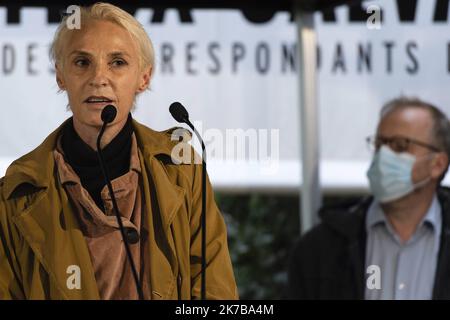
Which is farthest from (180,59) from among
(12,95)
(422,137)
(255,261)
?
(255,261)

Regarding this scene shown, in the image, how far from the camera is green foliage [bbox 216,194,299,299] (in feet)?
23.5

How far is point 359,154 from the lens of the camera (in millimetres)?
5180

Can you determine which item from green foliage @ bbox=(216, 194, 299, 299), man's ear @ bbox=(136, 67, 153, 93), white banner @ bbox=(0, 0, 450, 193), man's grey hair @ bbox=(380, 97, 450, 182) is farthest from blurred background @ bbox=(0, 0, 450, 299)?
man's ear @ bbox=(136, 67, 153, 93)

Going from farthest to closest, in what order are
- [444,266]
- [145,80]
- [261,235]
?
[261,235] → [444,266] → [145,80]

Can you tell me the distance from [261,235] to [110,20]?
5154 mm

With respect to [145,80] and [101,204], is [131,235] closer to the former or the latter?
[101,204]

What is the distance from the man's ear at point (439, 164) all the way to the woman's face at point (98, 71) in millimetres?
2409

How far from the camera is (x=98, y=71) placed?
88.7 inches

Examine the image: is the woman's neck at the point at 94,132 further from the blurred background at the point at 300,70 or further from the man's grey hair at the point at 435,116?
the blurred background at the point at 300,70

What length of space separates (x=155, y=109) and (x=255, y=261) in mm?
4191

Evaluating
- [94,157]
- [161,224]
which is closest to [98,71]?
[94,157]

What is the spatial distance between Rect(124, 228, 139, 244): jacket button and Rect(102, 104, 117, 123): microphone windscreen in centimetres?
23

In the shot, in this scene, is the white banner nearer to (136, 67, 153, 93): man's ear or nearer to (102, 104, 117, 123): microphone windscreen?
(136, 67, 153, 93): man's ear

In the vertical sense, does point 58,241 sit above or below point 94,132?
below
